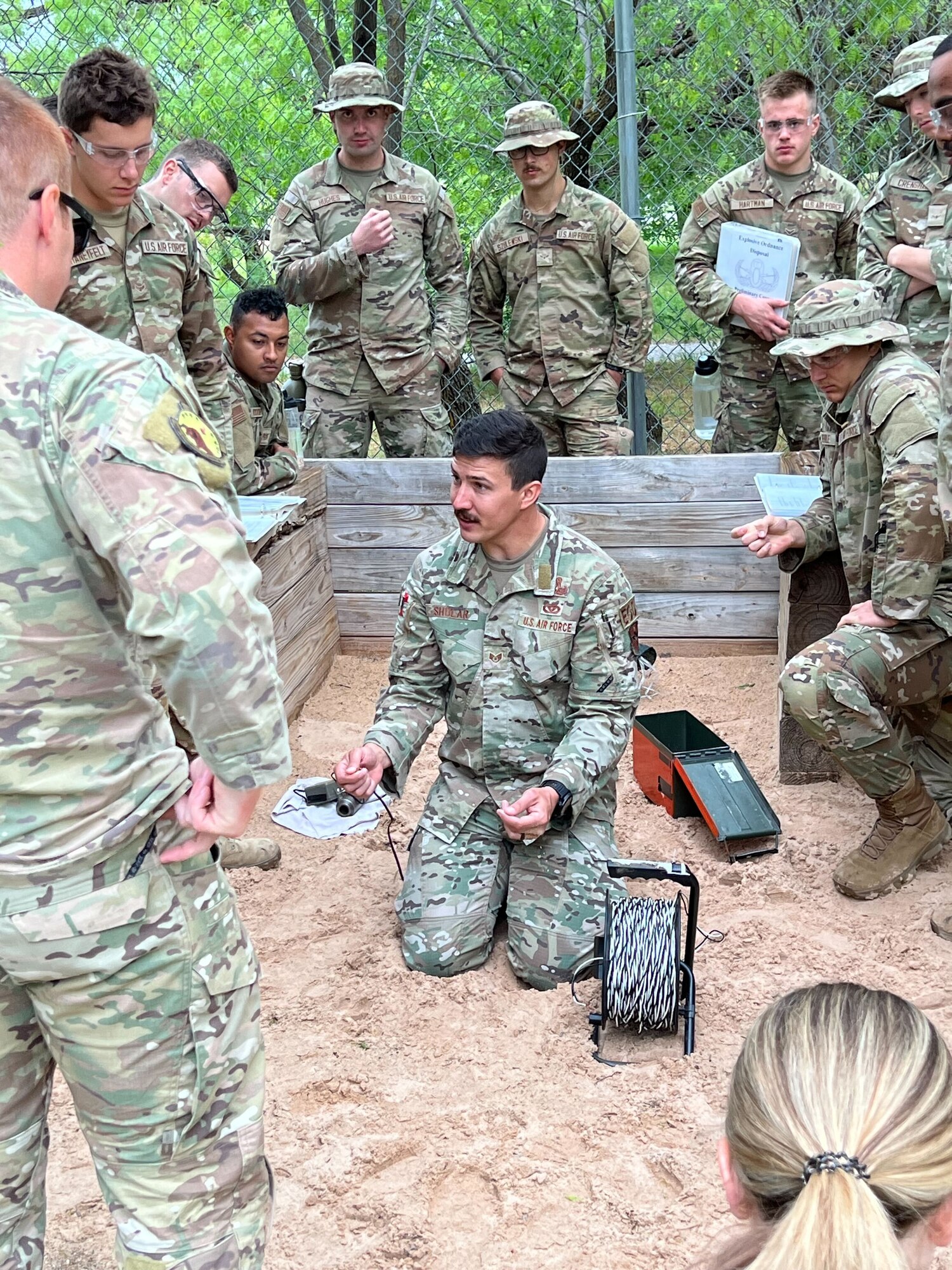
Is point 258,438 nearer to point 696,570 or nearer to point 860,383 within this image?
point 696,570

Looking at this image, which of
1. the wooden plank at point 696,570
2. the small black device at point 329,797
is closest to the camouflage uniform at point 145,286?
the small black device at point 329,797

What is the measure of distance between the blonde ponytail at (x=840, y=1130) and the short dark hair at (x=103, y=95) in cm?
333

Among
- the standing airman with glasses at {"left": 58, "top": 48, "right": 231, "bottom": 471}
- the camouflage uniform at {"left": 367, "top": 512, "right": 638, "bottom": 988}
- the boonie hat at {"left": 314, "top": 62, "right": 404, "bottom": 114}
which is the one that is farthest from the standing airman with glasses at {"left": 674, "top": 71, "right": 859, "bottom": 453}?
the standing airman with glasses at {"left": 58, "top": 48, "right": 231, "bottom": 471}

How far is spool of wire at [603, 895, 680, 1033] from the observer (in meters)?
3.21

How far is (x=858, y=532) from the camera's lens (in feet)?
13.6

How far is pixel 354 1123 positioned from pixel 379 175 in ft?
14.4

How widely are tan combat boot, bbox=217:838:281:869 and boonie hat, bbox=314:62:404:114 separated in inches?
128

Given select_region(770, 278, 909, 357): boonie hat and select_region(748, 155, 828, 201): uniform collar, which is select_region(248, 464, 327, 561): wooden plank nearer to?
select_region(770, 278, 909, 357): boonie hat

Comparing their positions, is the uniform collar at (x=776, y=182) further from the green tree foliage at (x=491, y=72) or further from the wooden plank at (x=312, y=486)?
the wooden plank at (x=312, y=486)

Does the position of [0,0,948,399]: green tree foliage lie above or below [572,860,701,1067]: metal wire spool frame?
above

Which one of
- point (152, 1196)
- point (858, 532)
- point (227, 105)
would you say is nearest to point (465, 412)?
point (227, 105)

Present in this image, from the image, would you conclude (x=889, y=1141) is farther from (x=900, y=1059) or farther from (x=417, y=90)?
(x=417, y=90)

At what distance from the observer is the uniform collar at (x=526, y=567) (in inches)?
149

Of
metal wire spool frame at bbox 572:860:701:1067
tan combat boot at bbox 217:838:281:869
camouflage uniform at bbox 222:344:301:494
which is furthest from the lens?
camouflage uniform at bbox 222:344:301:494
